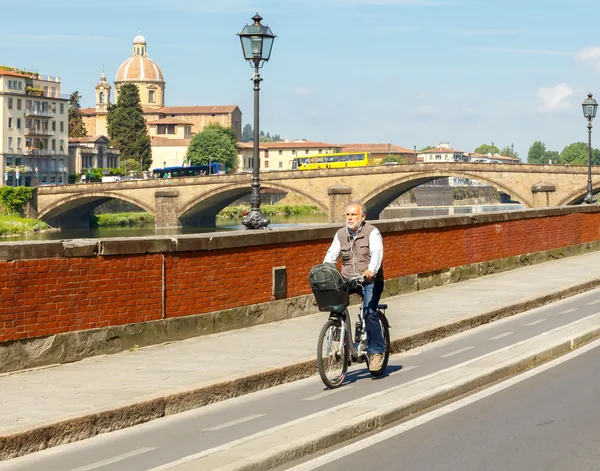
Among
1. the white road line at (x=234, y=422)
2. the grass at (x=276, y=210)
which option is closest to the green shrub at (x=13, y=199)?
the grass at (x=276, y=210)

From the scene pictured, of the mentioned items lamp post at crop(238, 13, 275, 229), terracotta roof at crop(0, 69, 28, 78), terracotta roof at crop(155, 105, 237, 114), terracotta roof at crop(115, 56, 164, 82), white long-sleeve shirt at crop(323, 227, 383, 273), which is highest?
terracotta roof at crop(115, 56, 164, 82)

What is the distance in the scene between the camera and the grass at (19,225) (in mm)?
84588

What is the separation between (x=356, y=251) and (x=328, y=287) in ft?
1.92

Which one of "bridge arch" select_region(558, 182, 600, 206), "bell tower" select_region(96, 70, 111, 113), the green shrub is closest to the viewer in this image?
"bridge arch" select_region(558, 182, 600, 206)

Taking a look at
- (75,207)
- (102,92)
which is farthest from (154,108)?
(75,207)

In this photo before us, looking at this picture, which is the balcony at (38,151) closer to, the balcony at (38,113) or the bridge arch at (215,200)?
the balcony at (38,113)

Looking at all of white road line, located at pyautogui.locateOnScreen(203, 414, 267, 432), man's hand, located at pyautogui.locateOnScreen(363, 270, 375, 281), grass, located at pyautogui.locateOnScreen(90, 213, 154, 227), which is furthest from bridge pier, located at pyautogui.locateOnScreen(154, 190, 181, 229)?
white road line, located at pyautogui.locateOnScreen(203, 414, 267, 432)

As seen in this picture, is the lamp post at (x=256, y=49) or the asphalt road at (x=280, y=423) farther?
the lamp post at (x=256, y=49)

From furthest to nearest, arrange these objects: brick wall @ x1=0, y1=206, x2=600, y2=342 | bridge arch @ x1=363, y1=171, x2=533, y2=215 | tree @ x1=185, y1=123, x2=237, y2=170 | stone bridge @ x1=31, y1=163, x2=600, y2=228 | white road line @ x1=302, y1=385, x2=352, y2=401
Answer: tree @ x1=185, y1=123, x2=237, y2=170 < stone bridge @ x1=31, y1=163, x2=600, y2=228 < bridge arch @ x1=363, y1=171, x2=533, y2=215 < brick wall @ x1=0, y1=206, x2=600, y2=342 < white road line @ x1=302, y1=385, x2=352, y2=401

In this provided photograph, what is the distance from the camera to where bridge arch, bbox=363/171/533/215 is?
8225cm

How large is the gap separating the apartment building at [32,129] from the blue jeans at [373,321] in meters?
103

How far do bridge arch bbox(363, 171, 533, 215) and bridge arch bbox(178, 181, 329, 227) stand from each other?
14.6 ft

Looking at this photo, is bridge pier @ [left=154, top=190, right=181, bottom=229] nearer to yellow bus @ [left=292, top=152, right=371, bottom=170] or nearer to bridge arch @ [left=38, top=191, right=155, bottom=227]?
bridge arch @ [left=38, top=191, right=155, bottom=227]

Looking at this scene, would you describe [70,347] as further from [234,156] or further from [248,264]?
[234,156]
